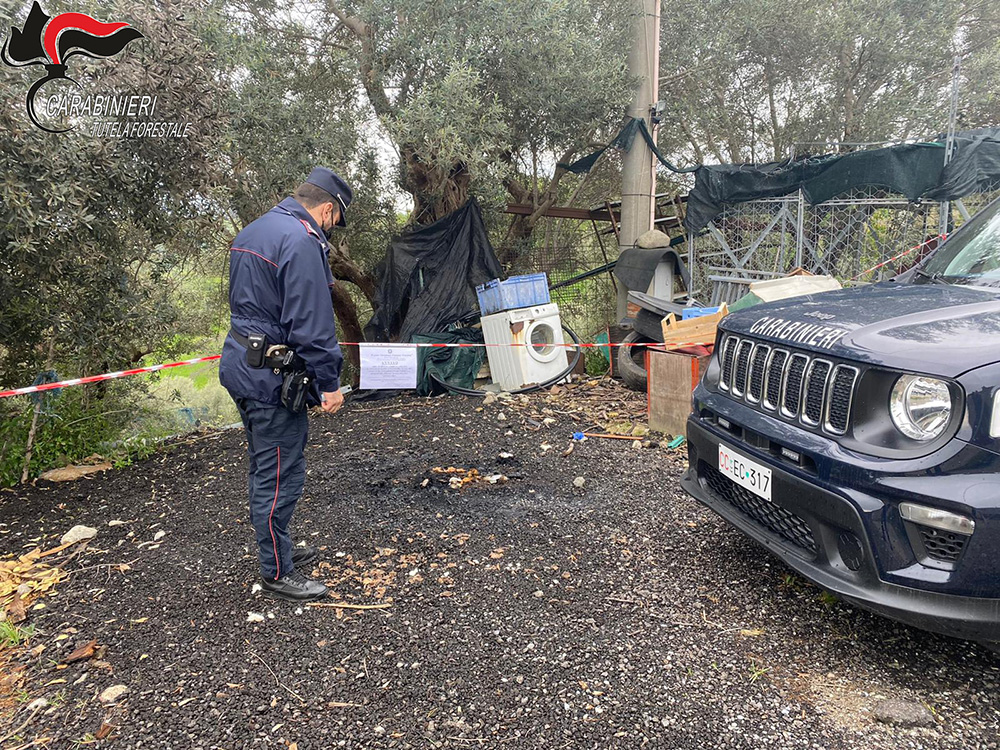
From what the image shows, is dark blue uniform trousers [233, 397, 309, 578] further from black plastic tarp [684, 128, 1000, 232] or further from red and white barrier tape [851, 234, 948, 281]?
black plastic tarp [684, 128, 1000, 232]

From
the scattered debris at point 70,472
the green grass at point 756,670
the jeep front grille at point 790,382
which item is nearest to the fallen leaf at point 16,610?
the scattered debris at point 70,472

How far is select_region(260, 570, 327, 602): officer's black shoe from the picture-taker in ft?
9.79

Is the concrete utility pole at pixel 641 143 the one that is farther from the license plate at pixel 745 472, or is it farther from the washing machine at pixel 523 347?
the license plate at pixel 745 472

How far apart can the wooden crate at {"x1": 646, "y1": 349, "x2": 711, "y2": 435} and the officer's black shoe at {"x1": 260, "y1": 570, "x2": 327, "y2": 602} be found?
10.1 feet

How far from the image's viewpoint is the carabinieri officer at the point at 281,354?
9.15ft

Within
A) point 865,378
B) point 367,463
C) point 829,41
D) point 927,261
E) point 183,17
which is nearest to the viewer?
point 865,378

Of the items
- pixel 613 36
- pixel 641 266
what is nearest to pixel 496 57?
pixel 613 36

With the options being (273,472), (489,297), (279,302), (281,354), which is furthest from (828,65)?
(273,472)

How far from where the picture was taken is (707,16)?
9.48 m

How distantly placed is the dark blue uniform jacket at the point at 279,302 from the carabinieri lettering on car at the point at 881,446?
1820 mm

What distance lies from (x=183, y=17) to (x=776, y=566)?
17.6 feet

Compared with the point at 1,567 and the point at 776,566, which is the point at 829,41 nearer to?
the point at 776,566

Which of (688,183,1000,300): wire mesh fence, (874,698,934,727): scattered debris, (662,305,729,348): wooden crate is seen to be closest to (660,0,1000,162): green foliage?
(688,183,1000,300): wire mesh fence

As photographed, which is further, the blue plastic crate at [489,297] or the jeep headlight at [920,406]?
the blue plastic crate at [489,297]
